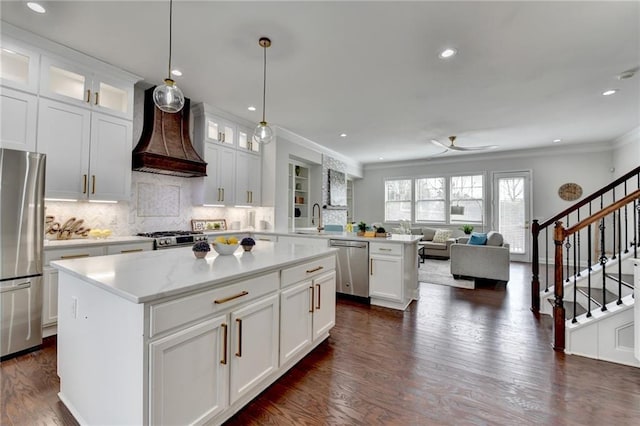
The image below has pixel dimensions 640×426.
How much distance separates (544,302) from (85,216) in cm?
586

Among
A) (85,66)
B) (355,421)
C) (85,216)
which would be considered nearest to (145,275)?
(355,421)

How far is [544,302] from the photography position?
360 cm

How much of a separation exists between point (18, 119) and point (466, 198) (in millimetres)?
8888

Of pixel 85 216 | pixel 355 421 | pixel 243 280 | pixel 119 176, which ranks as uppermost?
pixel 119 176

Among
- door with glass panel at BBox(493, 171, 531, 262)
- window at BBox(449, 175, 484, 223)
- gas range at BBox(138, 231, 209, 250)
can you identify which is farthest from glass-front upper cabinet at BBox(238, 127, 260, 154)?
door with glass panel at BBox(493, 171, 531, 262)

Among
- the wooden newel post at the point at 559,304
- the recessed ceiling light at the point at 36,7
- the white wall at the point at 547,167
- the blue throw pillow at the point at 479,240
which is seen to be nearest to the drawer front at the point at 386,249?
the wooden newel post at the point at 559,304

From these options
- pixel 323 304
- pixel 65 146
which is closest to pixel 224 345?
pixel 323 304

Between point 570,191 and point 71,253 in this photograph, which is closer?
point 71,253

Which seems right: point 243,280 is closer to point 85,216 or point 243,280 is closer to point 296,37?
point 296,37

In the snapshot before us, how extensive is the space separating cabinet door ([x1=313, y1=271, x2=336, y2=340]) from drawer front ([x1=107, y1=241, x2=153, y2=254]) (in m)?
2.29

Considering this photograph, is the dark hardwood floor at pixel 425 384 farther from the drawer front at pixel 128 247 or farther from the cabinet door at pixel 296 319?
the drawer front at pixel 128 247

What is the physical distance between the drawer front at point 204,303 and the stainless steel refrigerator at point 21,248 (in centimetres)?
226

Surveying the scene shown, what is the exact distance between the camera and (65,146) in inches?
116

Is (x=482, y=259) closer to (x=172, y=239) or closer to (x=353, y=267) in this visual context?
(x=353, y=267)
